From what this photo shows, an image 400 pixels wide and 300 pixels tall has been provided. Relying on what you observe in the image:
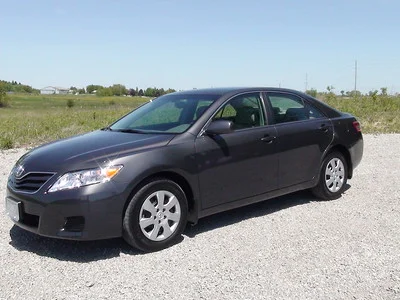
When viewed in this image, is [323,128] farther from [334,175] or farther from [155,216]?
[155,216]

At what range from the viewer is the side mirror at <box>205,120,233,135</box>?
14.3ft

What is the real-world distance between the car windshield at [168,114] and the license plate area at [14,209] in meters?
1.44

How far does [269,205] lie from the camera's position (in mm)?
5648

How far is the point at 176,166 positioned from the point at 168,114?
41.8 inches

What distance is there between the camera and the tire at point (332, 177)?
568 cm

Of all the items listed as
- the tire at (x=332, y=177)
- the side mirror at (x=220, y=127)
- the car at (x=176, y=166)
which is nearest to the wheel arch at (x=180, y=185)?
the car at (x=176, y=166)

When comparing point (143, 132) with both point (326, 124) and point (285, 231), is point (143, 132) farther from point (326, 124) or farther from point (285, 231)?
point (326, 124)

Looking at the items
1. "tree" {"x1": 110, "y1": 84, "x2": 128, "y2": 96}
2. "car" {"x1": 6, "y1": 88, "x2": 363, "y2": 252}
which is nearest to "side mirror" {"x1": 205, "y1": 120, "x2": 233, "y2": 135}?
"car" {"x1": 6, "y1": 88, "x2": 363, "y2": 252}

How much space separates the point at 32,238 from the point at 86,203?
3.90 feet

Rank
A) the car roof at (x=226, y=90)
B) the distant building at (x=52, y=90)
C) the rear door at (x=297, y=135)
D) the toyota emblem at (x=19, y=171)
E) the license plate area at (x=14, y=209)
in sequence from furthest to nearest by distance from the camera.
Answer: the distant building at (x=52, y=90) < the rear door at (x=297, y=135) < the car roof at (x=226, y=90) < the toyota emblem at (x=19, y=171) < the license plate area at (x=14, y=209)

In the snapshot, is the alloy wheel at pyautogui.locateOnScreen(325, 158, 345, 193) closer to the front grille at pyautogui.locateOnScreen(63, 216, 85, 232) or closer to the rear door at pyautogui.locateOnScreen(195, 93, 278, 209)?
the rear door at pyautogui.locateOnScreen(195, 93, 278, 209)

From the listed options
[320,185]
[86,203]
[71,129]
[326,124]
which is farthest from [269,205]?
[71,129]

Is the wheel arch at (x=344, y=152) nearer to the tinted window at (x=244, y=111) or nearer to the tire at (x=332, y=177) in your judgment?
the tire at (x=332, y=177)

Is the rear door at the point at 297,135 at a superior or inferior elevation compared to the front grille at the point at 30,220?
superior
